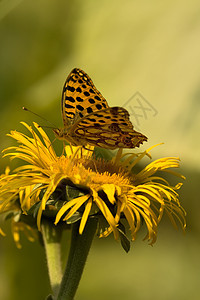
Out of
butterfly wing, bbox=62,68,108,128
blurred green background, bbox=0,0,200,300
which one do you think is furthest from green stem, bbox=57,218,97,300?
blurred green background, bbox=0,0,200,300

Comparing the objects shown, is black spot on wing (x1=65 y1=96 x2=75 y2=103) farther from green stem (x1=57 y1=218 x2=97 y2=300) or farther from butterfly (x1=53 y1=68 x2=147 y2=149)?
green stem (x1=57 y1=218 x2=97 y2=300)

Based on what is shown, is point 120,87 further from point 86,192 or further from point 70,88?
point 86,192

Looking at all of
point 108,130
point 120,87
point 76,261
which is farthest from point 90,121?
point 120,87

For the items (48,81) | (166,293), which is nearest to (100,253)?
(166,293)

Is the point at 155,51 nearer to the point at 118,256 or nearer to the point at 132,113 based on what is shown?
the point at 132,113

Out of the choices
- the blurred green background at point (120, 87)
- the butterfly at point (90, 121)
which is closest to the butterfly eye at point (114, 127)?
the butterfly at point (90, 121)

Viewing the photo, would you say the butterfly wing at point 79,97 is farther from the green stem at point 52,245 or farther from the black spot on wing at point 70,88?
the green stem at point 52,245
